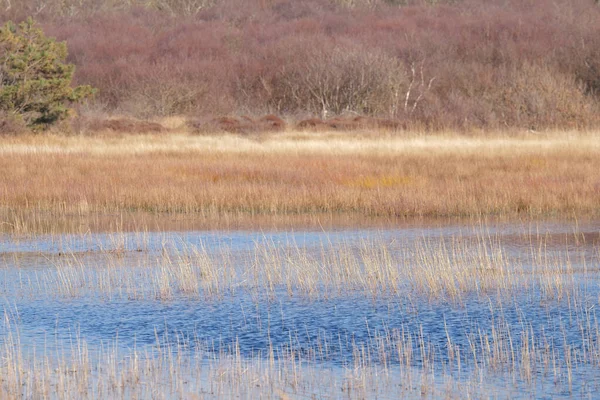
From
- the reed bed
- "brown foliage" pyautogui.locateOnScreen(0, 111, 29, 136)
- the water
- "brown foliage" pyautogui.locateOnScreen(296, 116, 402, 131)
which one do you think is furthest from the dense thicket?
the reed bed

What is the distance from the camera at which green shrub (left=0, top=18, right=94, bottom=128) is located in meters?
29.3

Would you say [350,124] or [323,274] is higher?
[323,274]

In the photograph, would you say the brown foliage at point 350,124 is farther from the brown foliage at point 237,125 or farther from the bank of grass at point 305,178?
the bank of grass at point 305,178

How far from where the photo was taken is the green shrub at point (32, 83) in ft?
96.3

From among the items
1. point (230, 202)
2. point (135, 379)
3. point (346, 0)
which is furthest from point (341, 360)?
point (346, 0)

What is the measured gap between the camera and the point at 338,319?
910 cm

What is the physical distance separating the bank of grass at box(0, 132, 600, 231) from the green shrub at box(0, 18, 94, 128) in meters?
3.76

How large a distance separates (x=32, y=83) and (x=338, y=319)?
72.8 feet

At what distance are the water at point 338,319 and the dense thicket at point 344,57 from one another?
20.7m

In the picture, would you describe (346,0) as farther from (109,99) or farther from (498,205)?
(498,205)

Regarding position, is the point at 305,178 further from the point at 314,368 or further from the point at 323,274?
the point at 314,368

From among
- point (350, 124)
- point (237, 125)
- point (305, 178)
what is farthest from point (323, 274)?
point (237, 125)

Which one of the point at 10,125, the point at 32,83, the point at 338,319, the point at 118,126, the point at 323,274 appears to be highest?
the point at 338,319

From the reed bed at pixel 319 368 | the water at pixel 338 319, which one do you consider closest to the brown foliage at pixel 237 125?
the water at pixel 338 319
